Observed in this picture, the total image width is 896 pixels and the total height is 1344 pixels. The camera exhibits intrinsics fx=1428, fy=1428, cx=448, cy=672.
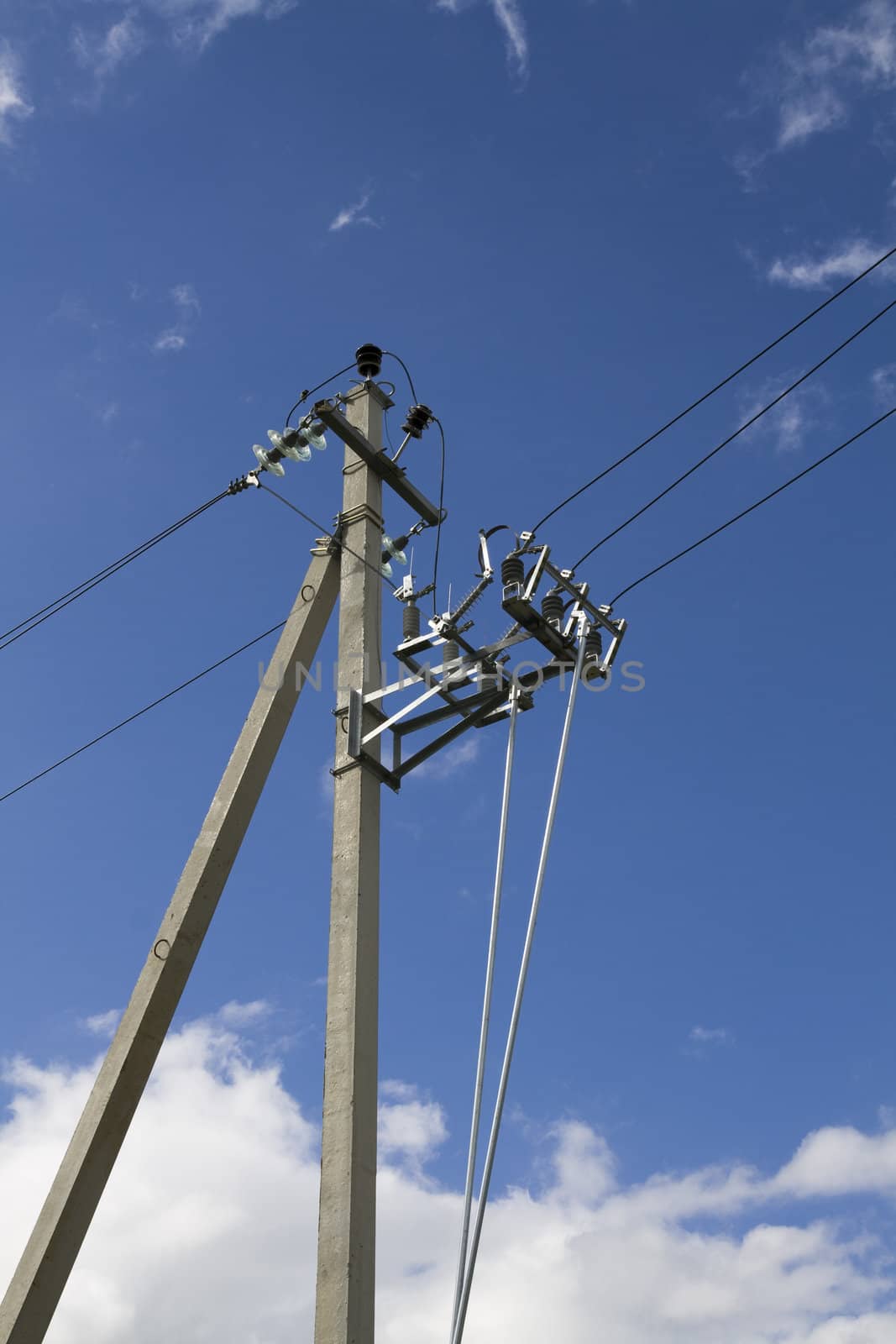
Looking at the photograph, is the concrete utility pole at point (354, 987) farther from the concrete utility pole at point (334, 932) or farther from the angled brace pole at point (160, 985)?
the angled brace pole at point (160, 985)

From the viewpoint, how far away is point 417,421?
403 inches

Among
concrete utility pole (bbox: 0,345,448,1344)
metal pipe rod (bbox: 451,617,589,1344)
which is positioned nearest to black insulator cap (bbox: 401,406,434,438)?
concrete utility pole (bbox: 0,345,448,1344)

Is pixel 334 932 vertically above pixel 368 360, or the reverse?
pixel 368 360

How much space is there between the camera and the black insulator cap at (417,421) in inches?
402

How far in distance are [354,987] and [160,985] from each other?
162 centimetres

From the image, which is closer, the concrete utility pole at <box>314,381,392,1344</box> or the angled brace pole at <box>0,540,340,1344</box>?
the concrete utility pole at <box>314,381,392,1344</box>

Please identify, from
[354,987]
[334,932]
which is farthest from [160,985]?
[354,987]

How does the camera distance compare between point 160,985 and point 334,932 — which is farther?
point 160,985

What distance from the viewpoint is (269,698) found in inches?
377

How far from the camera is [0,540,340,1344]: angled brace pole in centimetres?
766

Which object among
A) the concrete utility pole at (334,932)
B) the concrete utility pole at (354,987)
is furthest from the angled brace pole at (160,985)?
the concrete utility pole at (354,987)

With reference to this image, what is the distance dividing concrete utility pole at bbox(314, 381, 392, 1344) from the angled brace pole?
1.35 feet

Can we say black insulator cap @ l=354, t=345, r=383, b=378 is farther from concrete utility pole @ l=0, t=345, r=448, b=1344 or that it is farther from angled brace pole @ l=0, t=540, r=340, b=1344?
angled brace pole @ l=0, t=540, r=340, b=1344

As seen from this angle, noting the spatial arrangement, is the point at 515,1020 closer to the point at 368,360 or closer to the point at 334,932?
the point at 334,932
